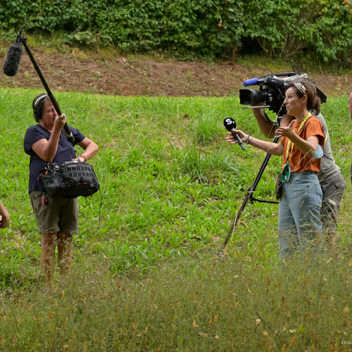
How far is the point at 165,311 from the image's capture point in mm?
2428

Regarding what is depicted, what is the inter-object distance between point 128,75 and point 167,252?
7.65 meters

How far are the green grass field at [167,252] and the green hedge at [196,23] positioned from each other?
4.75 meters

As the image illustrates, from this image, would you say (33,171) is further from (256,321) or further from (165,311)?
(256,321)

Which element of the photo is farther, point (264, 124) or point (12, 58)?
point (264, 124)

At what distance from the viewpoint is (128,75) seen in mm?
11547

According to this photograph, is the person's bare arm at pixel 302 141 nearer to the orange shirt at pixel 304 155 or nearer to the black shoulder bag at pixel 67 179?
the orange shirt at pixel 304 155

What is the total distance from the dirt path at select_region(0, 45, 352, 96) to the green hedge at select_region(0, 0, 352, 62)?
605mm

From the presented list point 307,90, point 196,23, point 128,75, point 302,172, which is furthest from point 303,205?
point 196,23

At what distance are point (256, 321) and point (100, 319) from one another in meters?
0.83

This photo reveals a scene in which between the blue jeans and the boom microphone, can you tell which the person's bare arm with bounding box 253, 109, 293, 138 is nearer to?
the blue jeans

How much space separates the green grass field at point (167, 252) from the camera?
2221 millimetres

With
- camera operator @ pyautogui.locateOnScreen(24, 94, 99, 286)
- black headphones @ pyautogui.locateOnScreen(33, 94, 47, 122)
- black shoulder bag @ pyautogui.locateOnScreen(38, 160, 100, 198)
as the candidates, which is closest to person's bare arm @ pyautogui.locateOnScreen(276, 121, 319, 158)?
black shoulder bag @ pyautogui.locateOnScreen(38, 160, 100, 198)

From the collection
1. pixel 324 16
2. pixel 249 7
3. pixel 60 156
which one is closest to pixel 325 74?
pixel 324 16

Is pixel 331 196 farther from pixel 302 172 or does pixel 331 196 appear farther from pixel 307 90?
pixel 307 90
